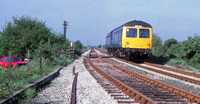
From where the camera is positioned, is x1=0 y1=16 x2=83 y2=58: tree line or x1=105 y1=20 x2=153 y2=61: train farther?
x1=0 y1=16 x2=83 y2=58: tree line

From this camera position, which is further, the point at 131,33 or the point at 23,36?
the point at 23,36

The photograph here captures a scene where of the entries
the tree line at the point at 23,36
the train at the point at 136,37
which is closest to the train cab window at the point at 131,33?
the train at the point at 136,37

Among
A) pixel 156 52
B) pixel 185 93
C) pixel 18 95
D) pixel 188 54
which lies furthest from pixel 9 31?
pixel 185 93

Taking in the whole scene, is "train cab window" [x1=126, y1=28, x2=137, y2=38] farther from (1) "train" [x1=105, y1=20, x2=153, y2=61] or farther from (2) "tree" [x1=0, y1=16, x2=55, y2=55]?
(2) "tree" [x1=0, y1=16, x2=55, y2=55]

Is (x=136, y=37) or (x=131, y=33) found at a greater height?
(x=131, y=33)

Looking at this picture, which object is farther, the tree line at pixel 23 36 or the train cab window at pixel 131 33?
the tree line at pixel 23 36

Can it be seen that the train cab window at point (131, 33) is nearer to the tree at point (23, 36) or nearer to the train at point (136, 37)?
the train at point (136, 37)

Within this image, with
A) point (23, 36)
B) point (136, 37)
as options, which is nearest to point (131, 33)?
point (136, 37)

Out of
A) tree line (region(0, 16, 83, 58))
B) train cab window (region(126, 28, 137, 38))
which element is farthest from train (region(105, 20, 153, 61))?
tree line (region(0, 16, 83, 58))

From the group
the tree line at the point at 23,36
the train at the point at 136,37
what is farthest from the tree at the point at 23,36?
the train at the point at 136,37

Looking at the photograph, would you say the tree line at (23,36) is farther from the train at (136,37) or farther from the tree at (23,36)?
the train at (136,37)

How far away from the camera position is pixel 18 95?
20.2ft

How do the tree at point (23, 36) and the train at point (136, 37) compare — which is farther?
the tree at point (23, 36)

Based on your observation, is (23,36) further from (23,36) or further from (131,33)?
(131,33)
